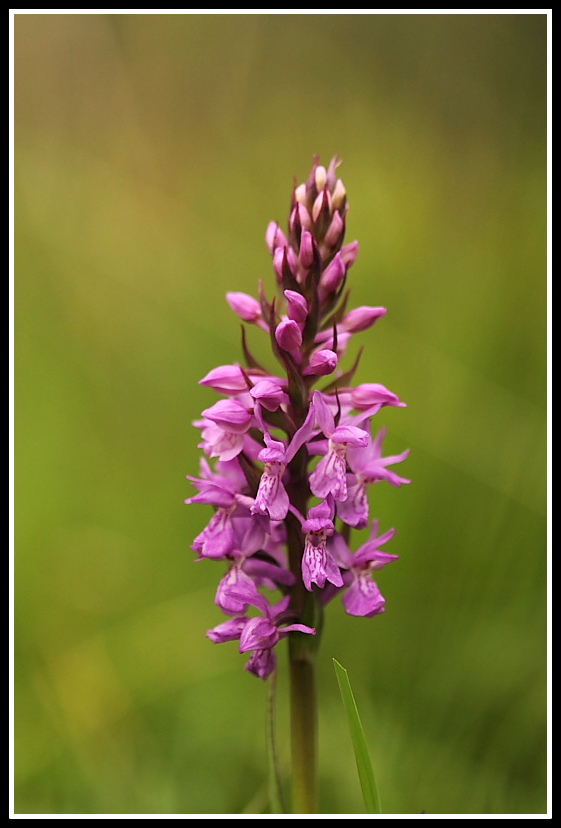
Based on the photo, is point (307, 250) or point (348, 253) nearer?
point (307, 250)

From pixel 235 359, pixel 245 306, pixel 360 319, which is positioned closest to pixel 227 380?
pixel 245 306

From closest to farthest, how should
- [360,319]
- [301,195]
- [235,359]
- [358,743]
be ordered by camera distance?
[358,743], [301,195], [360,319], [235,359]

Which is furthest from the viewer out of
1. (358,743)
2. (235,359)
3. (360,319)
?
(235,359)

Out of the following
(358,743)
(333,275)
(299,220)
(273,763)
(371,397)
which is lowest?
(273,763)

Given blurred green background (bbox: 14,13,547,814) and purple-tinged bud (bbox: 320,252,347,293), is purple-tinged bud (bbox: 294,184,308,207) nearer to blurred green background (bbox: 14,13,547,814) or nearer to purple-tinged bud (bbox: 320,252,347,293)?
purple-tinged bud (bbox: 320,252,347,293)

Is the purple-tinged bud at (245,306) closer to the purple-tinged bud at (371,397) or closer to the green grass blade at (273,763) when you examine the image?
the purple-tinged bud at (371,397)

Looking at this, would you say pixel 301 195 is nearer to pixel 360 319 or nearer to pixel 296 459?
pixel 360 319

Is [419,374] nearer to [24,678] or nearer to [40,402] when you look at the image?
[40,402]
